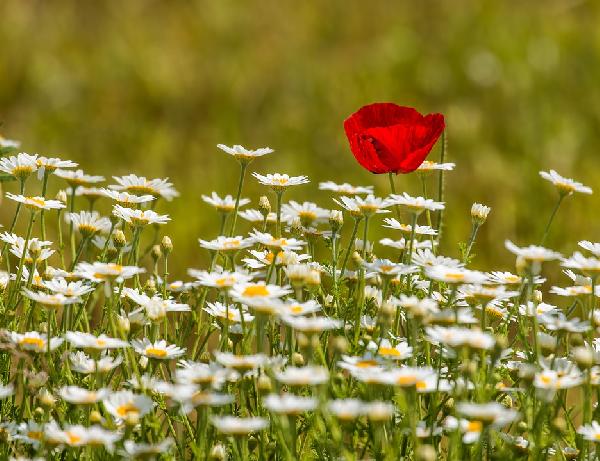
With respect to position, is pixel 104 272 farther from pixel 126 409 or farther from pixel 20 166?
pixel 20 166

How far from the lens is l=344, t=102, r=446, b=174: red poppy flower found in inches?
66.9

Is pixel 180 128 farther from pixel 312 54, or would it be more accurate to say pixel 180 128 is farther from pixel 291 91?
pixel 312 54

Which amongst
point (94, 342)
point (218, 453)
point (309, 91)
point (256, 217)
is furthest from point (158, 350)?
point (309, 91)

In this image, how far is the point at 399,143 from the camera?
1699mm

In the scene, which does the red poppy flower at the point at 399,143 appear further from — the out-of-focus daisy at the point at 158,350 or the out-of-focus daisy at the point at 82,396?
the out-of-focus daisy at the point at 82,396

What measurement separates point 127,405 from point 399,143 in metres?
0.68

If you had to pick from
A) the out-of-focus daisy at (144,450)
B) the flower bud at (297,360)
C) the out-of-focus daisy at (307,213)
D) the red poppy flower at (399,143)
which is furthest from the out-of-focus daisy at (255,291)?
the red poppy flower at (399,143)

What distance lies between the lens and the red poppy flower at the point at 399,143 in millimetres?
1699

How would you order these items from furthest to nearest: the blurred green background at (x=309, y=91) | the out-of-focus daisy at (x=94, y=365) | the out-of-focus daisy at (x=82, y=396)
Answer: the blurred green background at (x=309, y=91)
the out-of-focus daisy at (x=94, y=365)
the out-of-focus daisy at (x=82, y=396)

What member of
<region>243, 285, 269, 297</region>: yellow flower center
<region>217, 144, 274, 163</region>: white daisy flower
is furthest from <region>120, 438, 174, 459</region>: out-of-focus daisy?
<region>217, 144, 274, 163</region>: white daisy flower

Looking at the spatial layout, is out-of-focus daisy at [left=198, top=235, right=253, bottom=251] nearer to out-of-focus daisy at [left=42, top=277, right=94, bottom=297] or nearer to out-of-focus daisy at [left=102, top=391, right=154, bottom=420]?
out-of-focus daisy at [left=42, top=277, right=94, bottom=297]

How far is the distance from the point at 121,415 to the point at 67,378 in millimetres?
200

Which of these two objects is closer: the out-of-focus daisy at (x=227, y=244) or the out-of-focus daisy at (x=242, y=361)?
the out-of-focus daisy at (x=242, y=361)

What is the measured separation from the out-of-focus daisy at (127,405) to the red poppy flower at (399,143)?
639mm
